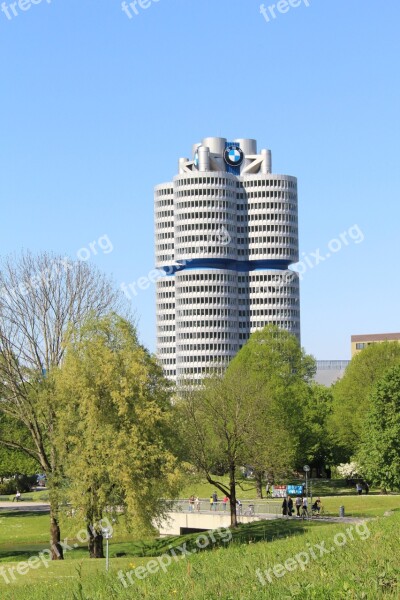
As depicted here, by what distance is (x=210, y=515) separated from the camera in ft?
244

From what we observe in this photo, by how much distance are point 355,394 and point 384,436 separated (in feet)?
98.0

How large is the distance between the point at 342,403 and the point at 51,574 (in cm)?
6615

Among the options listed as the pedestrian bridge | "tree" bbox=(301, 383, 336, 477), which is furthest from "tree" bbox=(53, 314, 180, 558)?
"tree" bbox=(301, 383, 336, 477)

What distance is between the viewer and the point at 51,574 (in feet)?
136

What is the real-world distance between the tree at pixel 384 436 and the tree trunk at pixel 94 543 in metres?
26.4

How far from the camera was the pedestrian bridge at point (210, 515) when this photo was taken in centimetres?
7169

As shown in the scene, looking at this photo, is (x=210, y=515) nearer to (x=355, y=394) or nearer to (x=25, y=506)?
(x=25, y=506)

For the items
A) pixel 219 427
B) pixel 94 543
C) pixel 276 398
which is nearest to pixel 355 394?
pixel 276 398

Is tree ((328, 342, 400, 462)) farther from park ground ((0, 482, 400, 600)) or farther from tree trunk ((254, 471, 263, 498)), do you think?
park ground ((0, 482, 400, 600))

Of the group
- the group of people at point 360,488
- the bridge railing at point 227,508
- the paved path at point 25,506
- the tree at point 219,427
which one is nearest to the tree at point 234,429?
the tree at point 219,427

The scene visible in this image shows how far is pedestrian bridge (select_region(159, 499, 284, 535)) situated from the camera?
71688mm

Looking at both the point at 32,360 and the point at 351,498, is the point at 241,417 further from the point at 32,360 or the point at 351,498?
the point at 32,360

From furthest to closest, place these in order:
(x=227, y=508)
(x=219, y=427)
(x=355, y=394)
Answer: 1. (x=355, y=394)
2. (x=227, y=508)
3. (x=219, y=427)

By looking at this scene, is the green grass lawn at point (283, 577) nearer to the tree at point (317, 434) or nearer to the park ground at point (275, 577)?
the park ground at point (275, 577)
